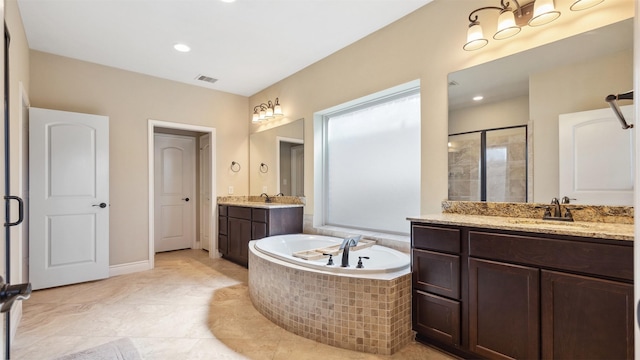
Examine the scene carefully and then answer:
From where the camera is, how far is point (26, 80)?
3.09 m

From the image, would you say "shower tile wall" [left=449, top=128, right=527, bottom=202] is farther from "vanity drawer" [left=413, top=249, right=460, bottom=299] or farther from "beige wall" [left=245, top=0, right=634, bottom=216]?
"vanity drawer" [left=413, top=249, right=460, bottom=299]

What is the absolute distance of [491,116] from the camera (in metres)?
2.20

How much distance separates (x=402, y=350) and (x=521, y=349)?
69 centimetres

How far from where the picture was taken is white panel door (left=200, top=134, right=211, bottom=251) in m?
4.98

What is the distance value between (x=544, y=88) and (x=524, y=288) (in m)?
1.26

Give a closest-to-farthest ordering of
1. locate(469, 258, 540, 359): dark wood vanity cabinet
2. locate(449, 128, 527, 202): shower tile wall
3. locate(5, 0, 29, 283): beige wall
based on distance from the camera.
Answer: locate(469, 258, 540, 359): dark wood vanity cabinet → locate(449, 128, 527, 202): shower tile wall → locate(5, 0, 29, 283): beige wall

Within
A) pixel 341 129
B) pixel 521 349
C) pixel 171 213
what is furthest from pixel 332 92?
pixel 171 213

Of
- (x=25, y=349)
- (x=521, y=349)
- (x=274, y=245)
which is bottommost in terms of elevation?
(x=25, y=349)

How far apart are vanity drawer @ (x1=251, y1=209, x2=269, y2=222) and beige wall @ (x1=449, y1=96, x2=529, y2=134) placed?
2220 millimetres

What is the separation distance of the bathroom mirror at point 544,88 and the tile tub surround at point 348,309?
3.57 ft

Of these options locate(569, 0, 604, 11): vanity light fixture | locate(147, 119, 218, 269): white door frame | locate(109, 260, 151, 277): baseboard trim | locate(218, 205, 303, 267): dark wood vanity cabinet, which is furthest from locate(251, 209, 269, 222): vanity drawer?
locate(569, 0, 604, 11): vanity light fixture

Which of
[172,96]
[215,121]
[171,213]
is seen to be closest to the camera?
[172,96]

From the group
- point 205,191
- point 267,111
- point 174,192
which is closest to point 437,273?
point 267,111

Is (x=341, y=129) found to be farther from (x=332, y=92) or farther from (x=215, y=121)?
(x=215, y=121)
